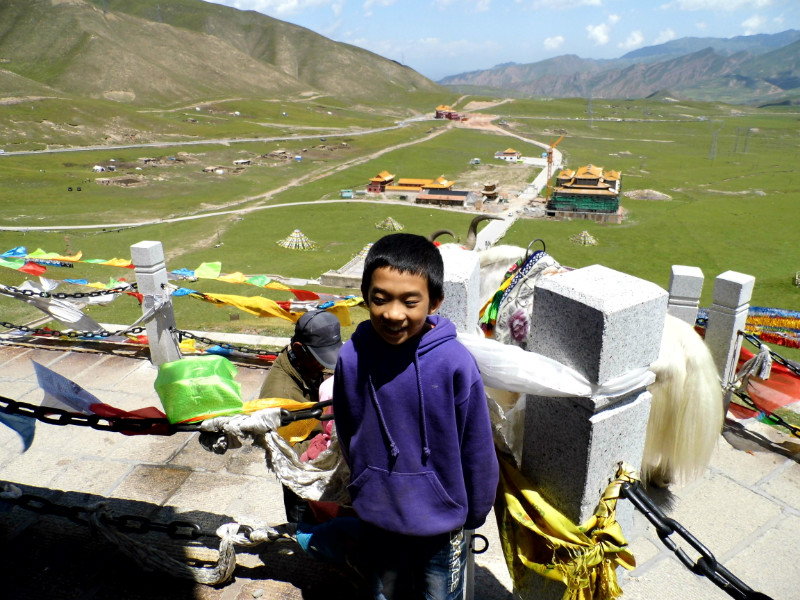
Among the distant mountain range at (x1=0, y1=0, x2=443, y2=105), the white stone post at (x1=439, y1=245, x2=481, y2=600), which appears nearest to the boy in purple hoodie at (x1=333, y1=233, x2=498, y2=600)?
the white stone post at (x1=439, y1=245, x2=481, y2=600)

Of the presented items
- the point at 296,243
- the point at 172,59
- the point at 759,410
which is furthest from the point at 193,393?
the point at 172,59

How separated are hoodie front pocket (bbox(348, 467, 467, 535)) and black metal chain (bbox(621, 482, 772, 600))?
0.72 m

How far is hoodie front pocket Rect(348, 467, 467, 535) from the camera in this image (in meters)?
2.05

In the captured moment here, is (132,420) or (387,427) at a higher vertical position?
(387,427)

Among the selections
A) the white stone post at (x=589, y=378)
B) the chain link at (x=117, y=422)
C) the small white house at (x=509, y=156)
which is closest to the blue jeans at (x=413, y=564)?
the white stone post at (x=589, y=378)

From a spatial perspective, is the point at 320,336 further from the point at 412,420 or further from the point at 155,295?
the point at 155,295

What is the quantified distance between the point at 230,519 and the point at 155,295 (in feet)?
12.6

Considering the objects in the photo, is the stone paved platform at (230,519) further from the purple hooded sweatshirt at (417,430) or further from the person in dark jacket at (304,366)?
the purple hooded sweatshirt at (417,430)

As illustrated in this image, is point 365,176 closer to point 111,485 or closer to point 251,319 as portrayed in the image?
point 251,319

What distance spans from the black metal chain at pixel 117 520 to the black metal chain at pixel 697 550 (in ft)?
7.87

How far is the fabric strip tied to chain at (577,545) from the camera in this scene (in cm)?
218

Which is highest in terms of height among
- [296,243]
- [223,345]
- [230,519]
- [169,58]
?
[169,58]

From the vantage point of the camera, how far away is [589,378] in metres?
1.99

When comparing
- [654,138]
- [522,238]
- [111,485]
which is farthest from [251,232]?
[654,138]
